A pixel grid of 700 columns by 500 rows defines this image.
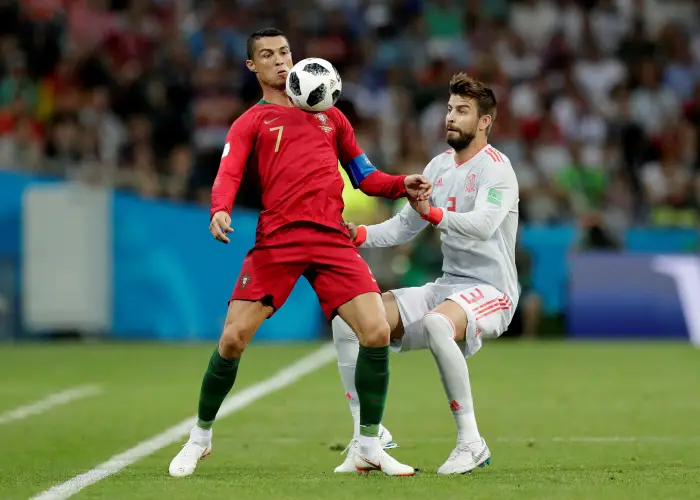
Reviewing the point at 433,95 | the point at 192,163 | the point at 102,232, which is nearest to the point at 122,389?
the point at 102,232

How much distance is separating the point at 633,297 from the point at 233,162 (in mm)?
9076

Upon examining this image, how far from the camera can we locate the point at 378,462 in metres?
6.35

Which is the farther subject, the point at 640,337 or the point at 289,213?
the point at 640,337

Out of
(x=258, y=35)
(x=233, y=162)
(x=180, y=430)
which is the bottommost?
(x=180, y=430)

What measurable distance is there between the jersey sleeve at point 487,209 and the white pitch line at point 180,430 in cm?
182

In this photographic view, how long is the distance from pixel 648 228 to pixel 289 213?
31.6ft

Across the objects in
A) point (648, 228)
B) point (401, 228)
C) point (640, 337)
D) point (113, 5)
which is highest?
point (113, 5)

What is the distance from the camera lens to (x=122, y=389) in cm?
1066

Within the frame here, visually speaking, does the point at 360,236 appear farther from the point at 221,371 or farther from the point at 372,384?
the point at 221,371

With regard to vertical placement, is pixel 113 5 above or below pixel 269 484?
above

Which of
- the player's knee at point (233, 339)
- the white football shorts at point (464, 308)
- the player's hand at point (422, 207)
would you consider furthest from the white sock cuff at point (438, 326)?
the player's knee at point (233, 339)

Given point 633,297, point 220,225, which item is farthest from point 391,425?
point 633,297

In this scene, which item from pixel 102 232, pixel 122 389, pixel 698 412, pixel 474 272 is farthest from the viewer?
pixel 102 232

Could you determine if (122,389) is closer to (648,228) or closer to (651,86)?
(648,228)
